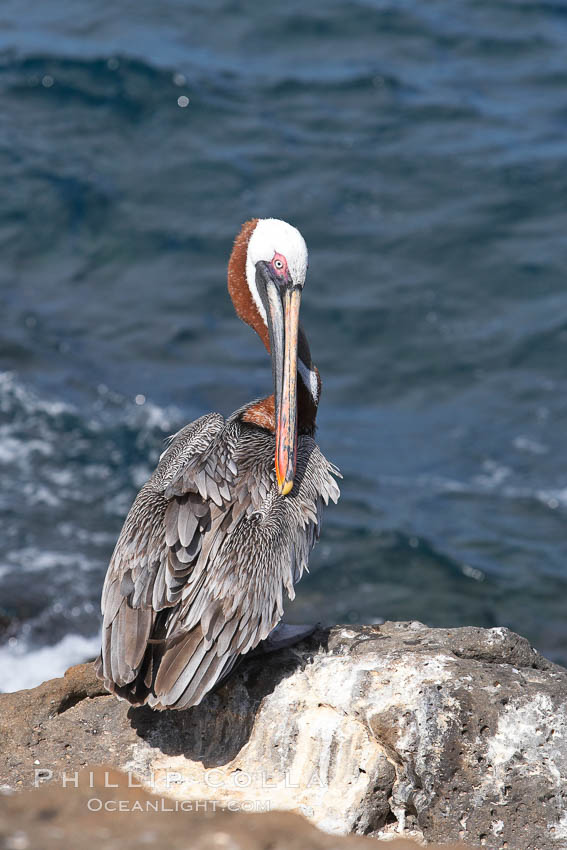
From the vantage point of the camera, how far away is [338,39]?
1930 cm

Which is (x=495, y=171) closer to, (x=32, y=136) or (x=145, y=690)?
(x=32, y=136)

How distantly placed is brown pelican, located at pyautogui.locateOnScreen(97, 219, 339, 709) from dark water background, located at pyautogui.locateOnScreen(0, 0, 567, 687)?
3.63 m

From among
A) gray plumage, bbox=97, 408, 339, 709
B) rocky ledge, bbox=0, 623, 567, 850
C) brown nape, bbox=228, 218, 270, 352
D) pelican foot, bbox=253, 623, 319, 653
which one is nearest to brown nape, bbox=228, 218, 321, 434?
brown nape, bbox=228, 218, 270, 352

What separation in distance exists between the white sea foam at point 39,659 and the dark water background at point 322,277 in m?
0.03

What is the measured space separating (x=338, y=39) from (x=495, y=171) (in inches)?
196

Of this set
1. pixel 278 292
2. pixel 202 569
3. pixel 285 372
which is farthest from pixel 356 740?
pixel 278 292

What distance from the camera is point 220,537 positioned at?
17.0 ft

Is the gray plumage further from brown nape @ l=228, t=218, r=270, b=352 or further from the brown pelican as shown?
brown nape @ l=228, t=218, r=270, b=352

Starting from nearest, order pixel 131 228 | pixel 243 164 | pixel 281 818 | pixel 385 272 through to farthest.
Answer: pixel 281 818
pixel 385 272
pixel 131 228
pixel 243 164

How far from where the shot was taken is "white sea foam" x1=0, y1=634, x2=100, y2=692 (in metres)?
8.38

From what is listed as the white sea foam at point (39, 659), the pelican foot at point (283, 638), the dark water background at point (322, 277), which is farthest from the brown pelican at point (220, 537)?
the dark water background at point (322, 277)

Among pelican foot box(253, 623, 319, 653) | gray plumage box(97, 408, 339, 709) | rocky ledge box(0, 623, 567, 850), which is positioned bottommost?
rocky ledge box(0, 623, 567, 850)

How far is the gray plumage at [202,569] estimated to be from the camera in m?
4.70

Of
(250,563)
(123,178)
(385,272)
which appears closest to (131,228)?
(123,178)
